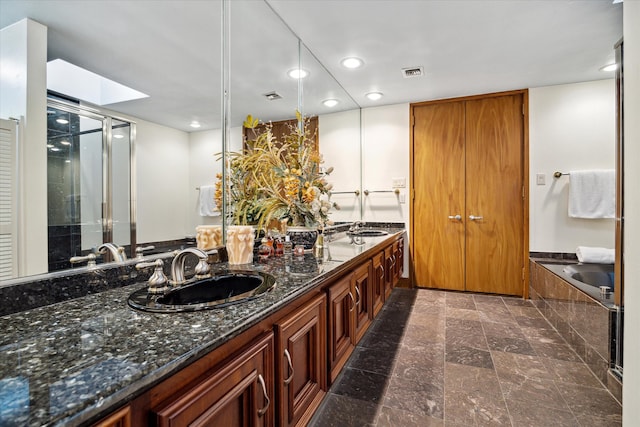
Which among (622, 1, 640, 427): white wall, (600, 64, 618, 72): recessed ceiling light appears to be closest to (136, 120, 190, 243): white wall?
(622, 1, 640, 427): white wall

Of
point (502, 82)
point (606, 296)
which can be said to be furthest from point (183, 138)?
point (502, 82)

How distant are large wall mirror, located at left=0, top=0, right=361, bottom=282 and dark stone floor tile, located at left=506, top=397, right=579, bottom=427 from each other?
1775 mm

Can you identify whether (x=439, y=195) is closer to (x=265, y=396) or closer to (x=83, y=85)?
(x=265, y=396)

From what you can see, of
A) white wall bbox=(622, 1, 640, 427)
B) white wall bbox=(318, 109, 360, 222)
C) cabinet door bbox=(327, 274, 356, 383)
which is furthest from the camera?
white wall bbox=(318, 109, 360, 222)

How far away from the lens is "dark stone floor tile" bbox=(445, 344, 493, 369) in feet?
6.60

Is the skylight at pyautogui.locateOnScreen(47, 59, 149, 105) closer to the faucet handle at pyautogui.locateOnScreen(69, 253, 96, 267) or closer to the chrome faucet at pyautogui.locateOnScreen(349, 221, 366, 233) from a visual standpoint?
the faucet handle at pyautogui.locateOnScreen(69, 253, 96, 267)

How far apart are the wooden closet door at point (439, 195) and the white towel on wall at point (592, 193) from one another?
38.9 inches

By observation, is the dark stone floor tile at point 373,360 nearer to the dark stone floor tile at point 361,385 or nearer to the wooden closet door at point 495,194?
the dark stone floor tile at point 361,385

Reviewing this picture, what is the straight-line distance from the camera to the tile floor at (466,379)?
Answer: 1.52 metres

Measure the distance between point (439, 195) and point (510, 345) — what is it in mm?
1802

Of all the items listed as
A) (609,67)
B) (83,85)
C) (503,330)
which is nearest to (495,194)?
(609,67)

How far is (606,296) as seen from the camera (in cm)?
196

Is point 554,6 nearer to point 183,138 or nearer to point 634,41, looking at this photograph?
point 634,41

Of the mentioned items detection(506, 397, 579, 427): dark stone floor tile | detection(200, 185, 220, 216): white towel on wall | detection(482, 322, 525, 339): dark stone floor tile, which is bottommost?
detection(506, 397, 579, 427): dark stone floor tile
